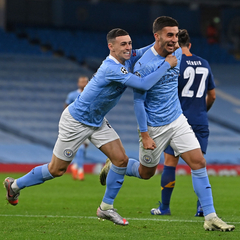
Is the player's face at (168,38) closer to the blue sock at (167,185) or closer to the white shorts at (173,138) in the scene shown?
the white shorts at (173,138)

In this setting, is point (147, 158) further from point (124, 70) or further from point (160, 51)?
point (160, 51)

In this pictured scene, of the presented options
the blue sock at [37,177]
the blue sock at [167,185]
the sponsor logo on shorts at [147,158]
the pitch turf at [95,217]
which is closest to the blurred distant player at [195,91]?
the blue sock at [167,185]

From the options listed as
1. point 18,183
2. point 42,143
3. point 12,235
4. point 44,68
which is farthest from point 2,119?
point 12,235

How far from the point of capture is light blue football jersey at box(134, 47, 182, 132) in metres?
5.09

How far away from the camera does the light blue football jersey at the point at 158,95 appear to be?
16.7 ft

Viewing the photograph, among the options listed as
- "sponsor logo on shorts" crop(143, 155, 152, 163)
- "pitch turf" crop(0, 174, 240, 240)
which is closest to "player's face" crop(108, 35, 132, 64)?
"sponsor logo on shorts" crop(143, 155, 152, 163)

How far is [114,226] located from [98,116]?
1208 mm

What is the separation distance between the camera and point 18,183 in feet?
18.6

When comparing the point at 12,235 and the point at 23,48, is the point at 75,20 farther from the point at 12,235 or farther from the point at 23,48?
the point at 12,235

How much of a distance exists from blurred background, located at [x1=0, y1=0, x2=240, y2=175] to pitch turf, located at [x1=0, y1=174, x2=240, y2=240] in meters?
7.03

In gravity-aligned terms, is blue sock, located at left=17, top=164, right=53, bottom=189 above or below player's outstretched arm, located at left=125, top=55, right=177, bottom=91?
below

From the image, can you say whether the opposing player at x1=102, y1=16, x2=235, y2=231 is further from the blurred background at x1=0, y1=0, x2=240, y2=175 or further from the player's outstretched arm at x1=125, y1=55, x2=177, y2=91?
the blurred background at x1=0, y1=0, x2=240, y2=175

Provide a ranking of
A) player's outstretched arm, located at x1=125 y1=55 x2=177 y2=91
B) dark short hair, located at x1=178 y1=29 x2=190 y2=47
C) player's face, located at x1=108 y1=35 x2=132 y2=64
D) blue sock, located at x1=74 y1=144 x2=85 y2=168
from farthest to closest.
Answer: blue sock, located at x1=74 y1=144 x2=85 y2=168 → dark short hair, located at x1=178 y1=29 x2=190 y2=47 → player's face, located at x1=108 y1=35 x2=132 y2=64 → player's outstretched arm, located at x1=125 y1=55 x2=177 y2=91

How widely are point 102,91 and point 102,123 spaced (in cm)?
42
